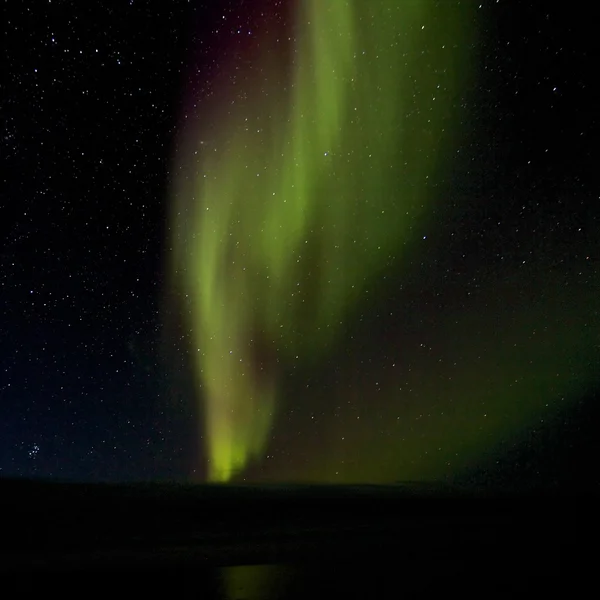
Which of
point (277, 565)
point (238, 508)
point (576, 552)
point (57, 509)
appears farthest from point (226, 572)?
point (576, 552)

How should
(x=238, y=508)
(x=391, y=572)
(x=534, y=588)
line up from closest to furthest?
(x=534, y=588)
(x=391, y=572)
(x=238, y=508)

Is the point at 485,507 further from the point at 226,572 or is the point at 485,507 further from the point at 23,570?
the point at 23,570

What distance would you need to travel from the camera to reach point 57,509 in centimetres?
518

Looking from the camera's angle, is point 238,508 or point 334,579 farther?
point 238,508

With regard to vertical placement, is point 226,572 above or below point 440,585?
above

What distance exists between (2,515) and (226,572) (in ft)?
7.42

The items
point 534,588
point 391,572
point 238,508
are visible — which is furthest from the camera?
point 238,508

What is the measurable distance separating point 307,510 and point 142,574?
2049 mm

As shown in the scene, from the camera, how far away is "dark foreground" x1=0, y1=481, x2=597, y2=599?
11.6 feet

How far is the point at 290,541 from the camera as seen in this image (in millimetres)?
4746

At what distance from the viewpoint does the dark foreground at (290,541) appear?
139 inches

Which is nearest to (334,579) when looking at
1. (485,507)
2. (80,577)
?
(80,577)

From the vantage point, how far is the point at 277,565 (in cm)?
400

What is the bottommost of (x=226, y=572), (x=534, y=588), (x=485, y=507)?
(x=534, y=588)
